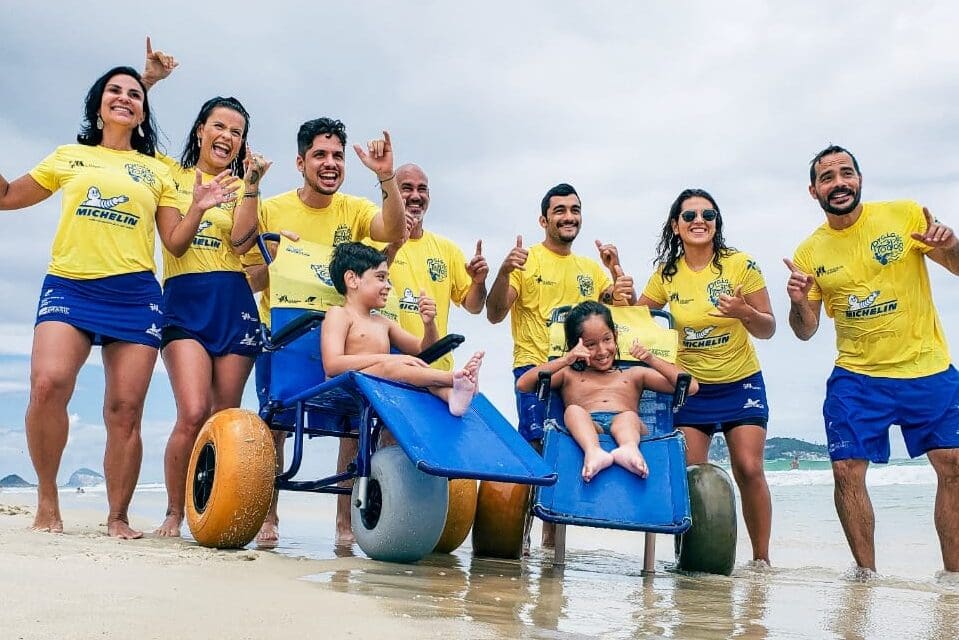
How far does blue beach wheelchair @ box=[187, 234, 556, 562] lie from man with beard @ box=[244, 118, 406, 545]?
0.34 meters

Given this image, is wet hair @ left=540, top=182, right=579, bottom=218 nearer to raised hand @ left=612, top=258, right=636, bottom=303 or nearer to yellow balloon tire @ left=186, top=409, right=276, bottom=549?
raised hand @ left=612, top=258, right=636, bottom=303

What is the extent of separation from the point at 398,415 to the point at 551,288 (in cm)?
248

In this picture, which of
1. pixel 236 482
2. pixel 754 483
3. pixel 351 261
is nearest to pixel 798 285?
pixel 754 483

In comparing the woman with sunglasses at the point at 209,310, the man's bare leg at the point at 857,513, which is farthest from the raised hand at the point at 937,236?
the woman with sunglasses at the point at 209,310

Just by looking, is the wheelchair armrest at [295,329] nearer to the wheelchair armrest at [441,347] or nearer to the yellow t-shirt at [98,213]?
the wheelchair armrest at [441,347]

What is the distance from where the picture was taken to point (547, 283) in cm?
603

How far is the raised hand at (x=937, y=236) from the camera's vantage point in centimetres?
482

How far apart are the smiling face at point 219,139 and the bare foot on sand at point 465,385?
83.9 inches

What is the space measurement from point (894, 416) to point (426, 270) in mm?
2925

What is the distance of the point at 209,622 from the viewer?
84.6 inches

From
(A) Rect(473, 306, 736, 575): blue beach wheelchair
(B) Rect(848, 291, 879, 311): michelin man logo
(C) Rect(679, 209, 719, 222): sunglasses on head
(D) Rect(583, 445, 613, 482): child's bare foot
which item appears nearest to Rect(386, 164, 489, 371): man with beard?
(A) Rect(473, 306, 736, 575): blue beach wheelchair

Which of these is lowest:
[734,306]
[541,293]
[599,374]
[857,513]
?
[857,513]

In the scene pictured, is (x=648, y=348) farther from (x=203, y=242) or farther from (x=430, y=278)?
(x=203, y=242)

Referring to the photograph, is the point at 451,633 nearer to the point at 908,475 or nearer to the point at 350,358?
the point at 350,358
